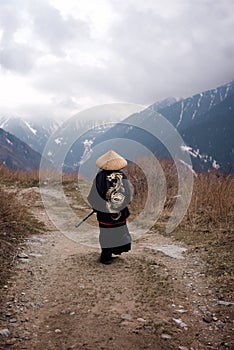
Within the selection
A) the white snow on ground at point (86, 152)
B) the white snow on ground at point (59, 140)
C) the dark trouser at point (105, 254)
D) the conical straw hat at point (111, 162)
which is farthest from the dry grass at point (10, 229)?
the conical straw hat at point (111, 162)

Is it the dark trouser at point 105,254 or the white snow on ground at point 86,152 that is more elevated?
the white snow on ground at point 86,152

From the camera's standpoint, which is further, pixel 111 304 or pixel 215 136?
pixel 215 136

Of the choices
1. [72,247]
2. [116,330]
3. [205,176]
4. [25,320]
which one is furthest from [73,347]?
[205,176]

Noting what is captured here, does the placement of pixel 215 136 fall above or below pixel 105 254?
above

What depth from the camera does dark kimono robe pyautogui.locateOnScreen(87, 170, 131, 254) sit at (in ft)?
21.7

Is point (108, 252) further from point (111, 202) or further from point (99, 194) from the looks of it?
point (99, 194)

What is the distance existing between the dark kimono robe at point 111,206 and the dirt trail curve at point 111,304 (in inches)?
14.3

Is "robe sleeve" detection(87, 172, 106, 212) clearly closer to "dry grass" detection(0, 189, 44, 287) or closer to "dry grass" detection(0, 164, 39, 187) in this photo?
"dry grass" detection(0, 189, 44, 287)

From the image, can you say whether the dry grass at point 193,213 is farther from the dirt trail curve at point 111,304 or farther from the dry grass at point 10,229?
the dirt trail curve at point 111,304

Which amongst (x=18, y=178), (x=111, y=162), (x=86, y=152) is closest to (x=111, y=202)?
(x=111, y=162)

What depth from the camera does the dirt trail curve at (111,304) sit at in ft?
12.6

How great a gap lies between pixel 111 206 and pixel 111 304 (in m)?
2.18

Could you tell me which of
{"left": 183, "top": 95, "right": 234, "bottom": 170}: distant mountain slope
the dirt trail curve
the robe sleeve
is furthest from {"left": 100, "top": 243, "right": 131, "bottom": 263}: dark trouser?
{"left": 183, "top": 95, "right": 234, "bottom": 170}: distant mountain slope

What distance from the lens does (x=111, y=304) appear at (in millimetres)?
4754
